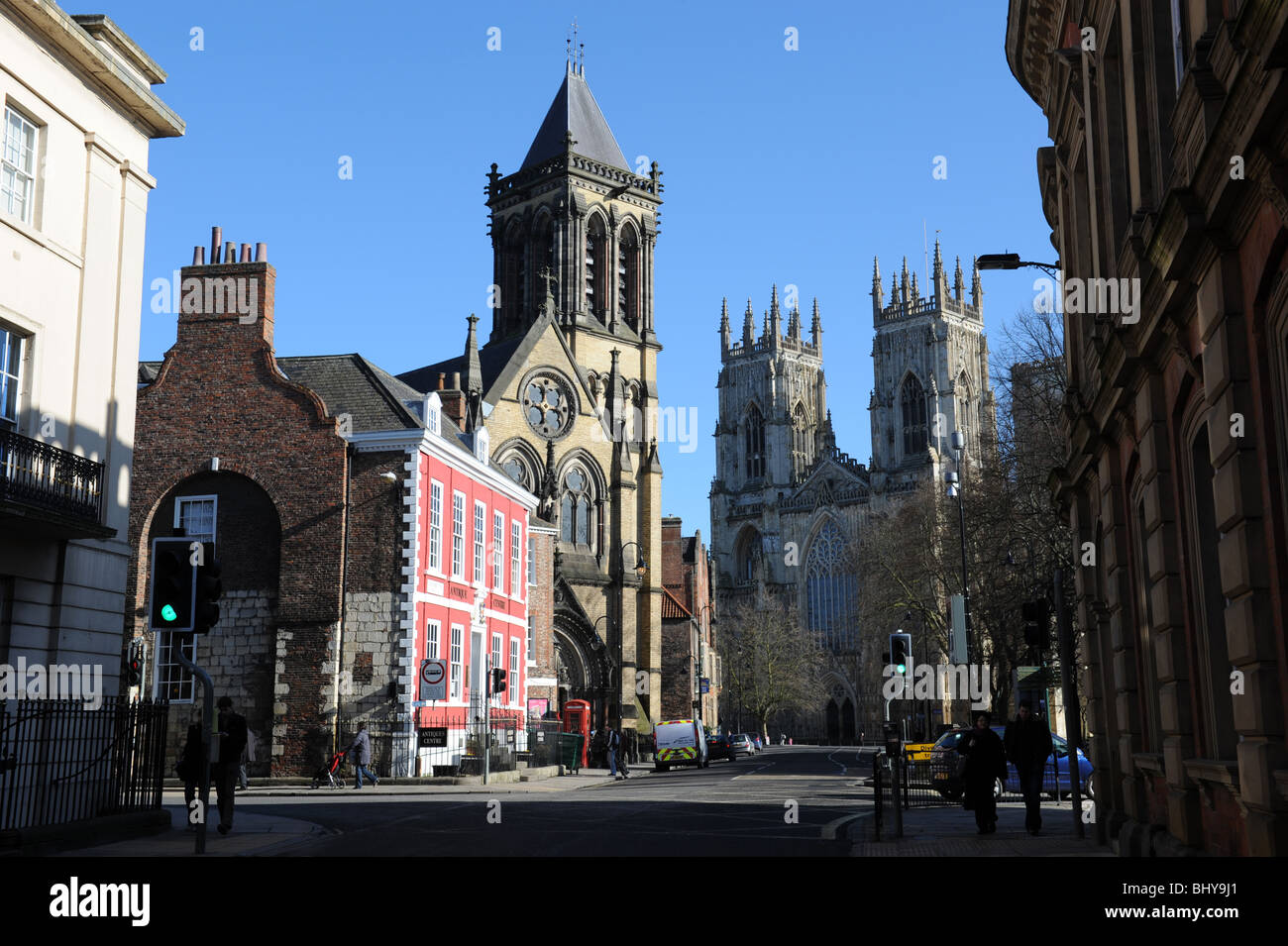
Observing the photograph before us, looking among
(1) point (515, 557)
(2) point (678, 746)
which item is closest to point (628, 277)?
(2) point (678, 746)

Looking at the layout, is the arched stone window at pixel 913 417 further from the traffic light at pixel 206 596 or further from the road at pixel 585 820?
the traffic light at pixel 206 596

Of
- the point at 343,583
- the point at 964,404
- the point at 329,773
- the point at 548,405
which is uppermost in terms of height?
the point at 964,404

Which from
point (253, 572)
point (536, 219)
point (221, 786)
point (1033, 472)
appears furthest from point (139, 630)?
point (536, 219)

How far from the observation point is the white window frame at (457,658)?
33.6 m

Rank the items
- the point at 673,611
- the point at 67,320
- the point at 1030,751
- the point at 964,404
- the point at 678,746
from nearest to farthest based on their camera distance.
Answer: the point at 67,320, the point at 1030,751, the point at 678,746, the point at 673,611, the point at 964,404

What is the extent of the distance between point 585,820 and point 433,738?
→ 41.4 ft

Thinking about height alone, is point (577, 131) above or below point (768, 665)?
above

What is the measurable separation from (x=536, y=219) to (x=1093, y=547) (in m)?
59.1

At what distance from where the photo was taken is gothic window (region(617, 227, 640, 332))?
71.9 metres

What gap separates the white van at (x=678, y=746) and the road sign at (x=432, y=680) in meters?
20.6

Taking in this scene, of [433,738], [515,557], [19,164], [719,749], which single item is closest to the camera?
[19,164]

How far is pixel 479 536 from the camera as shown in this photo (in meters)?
36.3

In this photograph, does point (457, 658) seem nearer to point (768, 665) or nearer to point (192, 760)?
point (192, 760)
